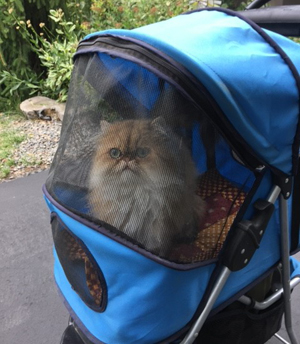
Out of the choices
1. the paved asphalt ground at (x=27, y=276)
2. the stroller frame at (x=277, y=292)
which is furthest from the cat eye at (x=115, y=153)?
the paved asphalt ground at (x=27, y=276)

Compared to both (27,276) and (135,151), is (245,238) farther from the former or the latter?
(27,276)

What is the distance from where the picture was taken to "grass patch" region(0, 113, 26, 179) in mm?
3107

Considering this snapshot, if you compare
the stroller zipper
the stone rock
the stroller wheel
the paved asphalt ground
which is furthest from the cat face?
the stone rock

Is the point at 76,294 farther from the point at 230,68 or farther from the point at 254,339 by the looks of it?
the point at 230,68

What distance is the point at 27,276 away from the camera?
81.1 inches

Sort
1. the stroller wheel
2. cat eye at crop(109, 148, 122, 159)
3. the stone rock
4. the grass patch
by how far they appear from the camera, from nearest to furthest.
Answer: cat eye at crop(109, 148, 122, 159)
the stroller wheel
the grass patch
the stone rock

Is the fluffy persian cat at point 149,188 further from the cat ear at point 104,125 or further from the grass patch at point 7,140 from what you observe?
the grass patch at point 7,140

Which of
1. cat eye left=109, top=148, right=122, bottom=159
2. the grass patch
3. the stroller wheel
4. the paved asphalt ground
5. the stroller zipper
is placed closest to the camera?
the stroller zipper

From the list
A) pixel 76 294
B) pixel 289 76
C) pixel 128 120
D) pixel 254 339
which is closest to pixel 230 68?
pixel 289 76

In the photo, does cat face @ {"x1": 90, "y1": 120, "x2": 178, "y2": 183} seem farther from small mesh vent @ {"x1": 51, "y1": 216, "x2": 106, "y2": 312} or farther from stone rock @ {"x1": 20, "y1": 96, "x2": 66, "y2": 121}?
stone rock @ {"x1": 20, "y1": 96, "x2": 66, "y2": 121}

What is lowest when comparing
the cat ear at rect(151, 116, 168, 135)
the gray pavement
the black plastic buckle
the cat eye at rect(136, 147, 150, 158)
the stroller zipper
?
the gray pavement

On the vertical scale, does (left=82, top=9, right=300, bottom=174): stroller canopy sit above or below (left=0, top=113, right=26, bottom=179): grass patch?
above

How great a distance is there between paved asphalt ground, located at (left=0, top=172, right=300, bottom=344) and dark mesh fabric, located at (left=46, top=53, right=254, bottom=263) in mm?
971

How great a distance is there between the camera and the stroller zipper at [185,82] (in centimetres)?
81
